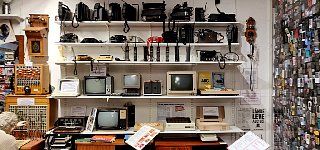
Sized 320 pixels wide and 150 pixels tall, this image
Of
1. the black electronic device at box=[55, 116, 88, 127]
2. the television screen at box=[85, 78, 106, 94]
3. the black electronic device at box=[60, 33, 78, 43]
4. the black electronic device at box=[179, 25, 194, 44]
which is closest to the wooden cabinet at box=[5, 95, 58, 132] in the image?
the black electronic device at box=[55, 116, 88, 127]

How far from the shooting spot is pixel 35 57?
15.7 feet

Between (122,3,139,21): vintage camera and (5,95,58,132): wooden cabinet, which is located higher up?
(122,3,139,21): vintage camera

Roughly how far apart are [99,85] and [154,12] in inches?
48.2

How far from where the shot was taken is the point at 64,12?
4.58 m

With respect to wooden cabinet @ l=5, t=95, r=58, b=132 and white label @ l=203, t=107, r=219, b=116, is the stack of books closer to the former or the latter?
wooden cabinet @ l=5, t=95, r=58, b=132

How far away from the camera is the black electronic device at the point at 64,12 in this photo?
177 inches

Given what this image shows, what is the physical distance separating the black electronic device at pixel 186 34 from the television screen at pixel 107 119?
1.33 metres

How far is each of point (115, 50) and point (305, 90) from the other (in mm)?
2562

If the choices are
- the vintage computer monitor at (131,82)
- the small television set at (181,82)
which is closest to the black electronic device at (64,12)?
the vintage computer monitor at (131,82)

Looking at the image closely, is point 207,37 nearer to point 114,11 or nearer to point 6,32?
point 114,11

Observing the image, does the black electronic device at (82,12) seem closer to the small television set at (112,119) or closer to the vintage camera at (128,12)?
the vintage camera at (128,12)

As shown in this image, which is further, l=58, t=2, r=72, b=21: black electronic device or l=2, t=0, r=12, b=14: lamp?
l=2, t=0, r=12, b=14: lamp

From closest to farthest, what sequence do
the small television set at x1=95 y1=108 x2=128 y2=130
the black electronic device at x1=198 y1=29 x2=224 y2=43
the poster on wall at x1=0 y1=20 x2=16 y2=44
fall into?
1. the small television set at x1=95 y1=108 x2=128 y2=130
2. the black electronic device at x1=198 y1=29 x2=224 y2=43
3. the poster on wall at x1=0 y1=20 x2=16 y2=44

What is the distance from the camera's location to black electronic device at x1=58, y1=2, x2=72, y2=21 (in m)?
4.50
